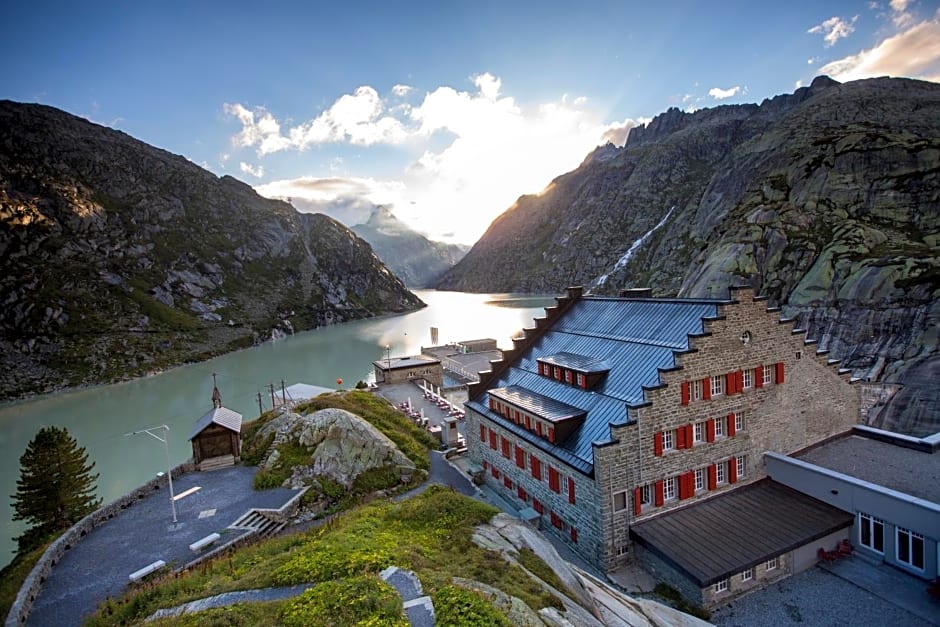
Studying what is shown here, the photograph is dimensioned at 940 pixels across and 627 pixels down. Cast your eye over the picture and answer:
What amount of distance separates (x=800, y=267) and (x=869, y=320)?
19747mm

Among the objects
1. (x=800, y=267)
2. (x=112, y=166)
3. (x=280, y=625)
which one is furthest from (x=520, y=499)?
(x=112, y=166)

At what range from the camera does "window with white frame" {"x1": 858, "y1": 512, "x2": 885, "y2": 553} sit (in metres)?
20.4

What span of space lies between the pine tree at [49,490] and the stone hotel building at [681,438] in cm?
2971

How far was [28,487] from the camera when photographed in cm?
3180

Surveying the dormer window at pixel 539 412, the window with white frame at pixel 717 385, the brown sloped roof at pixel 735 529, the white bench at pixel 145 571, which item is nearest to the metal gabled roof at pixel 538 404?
the dormer window at pixel 539 412

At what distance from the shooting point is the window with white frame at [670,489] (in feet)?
71.8

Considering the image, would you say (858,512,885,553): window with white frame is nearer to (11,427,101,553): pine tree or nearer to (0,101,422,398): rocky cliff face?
(11,427,101,553): pine tree

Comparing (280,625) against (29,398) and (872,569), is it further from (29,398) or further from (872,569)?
(29,398)

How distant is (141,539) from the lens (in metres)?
23.2

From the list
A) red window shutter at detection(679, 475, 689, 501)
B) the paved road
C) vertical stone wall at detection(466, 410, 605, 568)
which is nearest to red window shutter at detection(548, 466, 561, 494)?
vertical stone wall at detection(466, 410, 605, 568)

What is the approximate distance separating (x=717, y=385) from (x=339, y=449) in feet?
73.1

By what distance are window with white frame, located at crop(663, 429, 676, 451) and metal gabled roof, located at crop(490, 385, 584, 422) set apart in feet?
12.9

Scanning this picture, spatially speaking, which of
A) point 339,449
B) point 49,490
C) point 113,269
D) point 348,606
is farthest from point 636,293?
point 113,269

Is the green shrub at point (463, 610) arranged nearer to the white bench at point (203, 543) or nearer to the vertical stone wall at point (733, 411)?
the vertical stone wall at point (733, 411)
